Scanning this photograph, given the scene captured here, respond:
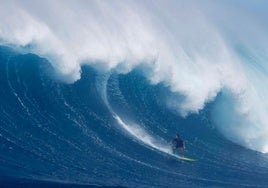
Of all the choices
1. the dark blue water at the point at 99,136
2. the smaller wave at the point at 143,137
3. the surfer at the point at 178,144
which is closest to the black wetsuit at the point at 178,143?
the surfer at the point at 178,144

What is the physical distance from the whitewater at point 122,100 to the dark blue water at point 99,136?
6cm

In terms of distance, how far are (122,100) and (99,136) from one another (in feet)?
13.1

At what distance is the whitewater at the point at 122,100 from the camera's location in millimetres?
14793

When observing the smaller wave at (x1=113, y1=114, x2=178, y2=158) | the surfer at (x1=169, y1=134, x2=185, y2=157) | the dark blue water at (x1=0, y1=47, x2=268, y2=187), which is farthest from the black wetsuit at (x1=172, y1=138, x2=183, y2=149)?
the dark blue water at (x1=0, y1=47, x2=268, y2=187)

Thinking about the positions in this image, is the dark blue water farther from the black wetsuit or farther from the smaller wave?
the black wetsuit

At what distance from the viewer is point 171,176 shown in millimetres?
15133

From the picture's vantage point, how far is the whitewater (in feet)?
48.5

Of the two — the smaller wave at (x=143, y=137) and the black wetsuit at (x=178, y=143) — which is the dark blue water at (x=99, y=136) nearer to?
the smaller wave at (x=143, y=137)

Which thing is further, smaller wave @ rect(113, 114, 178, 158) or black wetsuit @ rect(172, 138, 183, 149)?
black wetsuit @ rect(172, 138, 183, 149)

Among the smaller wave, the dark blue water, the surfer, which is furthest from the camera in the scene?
the surfer

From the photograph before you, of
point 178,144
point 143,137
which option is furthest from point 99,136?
point 178,144

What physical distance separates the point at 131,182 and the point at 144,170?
120cm

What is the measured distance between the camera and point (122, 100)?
20.8m

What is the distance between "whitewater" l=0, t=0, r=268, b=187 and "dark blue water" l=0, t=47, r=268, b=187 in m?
0.06
